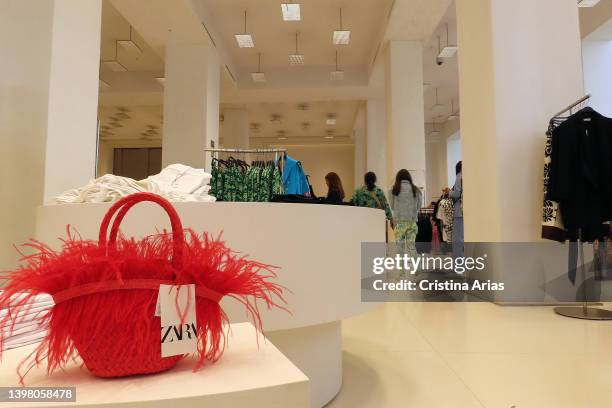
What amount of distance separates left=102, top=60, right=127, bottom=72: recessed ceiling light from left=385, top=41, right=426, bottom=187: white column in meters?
5.23

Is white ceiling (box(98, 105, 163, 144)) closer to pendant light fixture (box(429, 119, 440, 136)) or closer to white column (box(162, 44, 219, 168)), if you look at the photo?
white column (box(162, 44, 219, 168))

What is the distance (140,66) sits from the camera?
839 centimetres

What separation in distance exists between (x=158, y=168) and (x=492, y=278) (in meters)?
14.2

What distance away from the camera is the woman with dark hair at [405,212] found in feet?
16.1

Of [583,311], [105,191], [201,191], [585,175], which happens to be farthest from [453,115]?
[105,191]

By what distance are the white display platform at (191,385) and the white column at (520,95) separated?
3.16 m

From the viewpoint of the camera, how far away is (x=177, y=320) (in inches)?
22.7

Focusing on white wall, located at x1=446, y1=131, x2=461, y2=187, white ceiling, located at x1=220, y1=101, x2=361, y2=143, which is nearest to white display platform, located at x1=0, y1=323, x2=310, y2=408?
white ceiling, located at x1=220, y1=101, x2=361, y2=143

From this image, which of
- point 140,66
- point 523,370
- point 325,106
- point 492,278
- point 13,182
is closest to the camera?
point 523,370

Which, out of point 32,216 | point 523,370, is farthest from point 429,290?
point 32,216

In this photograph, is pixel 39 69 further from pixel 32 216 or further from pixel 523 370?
pixel 523 370

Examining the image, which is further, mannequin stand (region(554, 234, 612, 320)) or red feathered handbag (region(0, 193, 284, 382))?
mannequin stand (region(554, 234, 612, 320))

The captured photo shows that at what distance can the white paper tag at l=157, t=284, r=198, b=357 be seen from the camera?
56cm

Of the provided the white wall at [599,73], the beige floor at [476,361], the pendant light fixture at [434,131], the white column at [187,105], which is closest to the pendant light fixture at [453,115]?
the pendant light fixture at [434,131]
